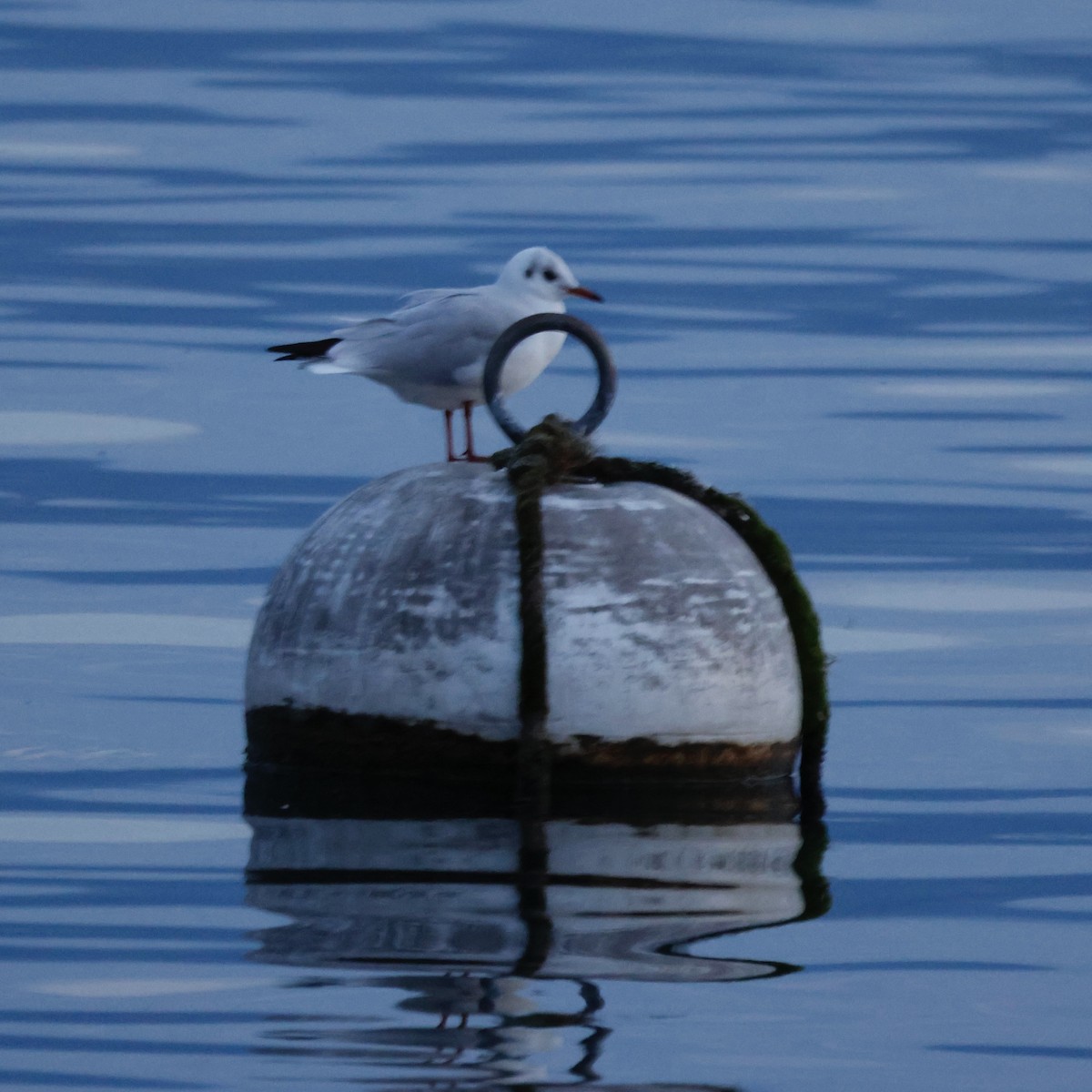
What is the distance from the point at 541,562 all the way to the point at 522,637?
0.24 metres

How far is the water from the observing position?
6680 mm

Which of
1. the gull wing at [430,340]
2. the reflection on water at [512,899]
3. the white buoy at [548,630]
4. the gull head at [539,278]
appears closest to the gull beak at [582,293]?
the gull head at [539,278]

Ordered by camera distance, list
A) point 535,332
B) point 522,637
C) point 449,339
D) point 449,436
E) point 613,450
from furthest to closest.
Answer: point 613,450, point 449,436, point 449,339, point 535,332, point 522,637

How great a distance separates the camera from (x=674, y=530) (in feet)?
28.5

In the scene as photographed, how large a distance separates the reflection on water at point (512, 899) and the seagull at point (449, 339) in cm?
148

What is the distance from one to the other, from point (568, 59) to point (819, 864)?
32.2 meters

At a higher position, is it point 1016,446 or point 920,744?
point 1016,446

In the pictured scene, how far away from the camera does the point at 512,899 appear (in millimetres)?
7648

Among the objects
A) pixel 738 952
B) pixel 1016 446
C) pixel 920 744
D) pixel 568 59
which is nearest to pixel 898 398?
pixel 1016 446

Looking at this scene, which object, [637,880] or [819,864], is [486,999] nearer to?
[637,880]

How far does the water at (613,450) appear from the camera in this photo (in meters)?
6.68

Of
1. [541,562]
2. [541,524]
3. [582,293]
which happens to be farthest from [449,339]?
[541,562]

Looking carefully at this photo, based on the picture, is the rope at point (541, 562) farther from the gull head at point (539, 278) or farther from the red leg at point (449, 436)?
the gull head at point (539, 278)

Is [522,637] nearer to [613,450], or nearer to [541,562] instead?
[541,562]
